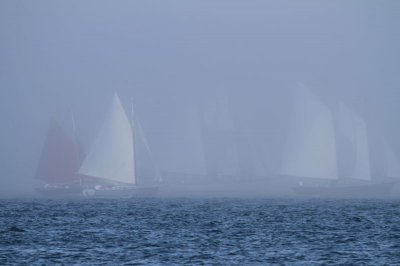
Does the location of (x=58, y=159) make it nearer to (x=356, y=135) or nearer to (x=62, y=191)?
(x=62, y=191)

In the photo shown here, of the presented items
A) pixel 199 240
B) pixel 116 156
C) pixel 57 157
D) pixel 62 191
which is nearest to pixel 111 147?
pixel 116 156

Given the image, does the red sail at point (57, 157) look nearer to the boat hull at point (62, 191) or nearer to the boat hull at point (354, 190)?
the boat hull at point (62, 191)

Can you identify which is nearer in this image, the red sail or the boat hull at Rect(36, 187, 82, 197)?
the red sail

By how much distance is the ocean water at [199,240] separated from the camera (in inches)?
2073

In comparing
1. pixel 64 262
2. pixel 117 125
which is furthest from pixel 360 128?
pixel 64 262

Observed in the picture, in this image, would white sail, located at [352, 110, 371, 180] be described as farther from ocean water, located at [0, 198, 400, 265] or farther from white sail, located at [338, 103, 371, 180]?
ocean water, located at [0, 198, 400, 265]

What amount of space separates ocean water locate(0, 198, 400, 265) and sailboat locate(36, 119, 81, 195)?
82.4 metres

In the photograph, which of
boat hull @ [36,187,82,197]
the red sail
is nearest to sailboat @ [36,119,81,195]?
the red sail

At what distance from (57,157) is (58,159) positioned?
0.62 meters

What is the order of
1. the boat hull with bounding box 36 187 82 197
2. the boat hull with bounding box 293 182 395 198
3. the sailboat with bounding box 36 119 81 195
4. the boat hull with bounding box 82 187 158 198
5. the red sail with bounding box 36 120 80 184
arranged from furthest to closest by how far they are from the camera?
the boat hull with bounding box 293 182 395 198, the boat hull with bounding box 36 187 82 197, the boat hull with bounding box 82 187 158 198, the sailboat with bounding box 36 119 81 195, the red sail with bounding box 36 120 80 184

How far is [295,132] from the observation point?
171 m

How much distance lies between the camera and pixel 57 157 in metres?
175

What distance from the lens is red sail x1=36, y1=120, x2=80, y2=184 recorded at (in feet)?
571

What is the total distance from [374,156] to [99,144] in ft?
157
